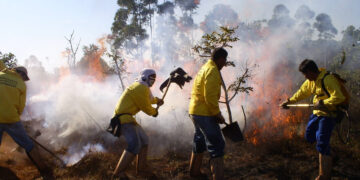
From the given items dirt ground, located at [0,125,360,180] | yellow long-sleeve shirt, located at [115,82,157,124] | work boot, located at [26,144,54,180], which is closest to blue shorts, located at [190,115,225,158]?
yellow long-sleeve shirt, located at [115,82,157,124]

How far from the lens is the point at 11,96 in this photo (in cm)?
425

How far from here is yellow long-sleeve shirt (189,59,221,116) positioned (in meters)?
3.45

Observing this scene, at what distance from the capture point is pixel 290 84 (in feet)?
38.7

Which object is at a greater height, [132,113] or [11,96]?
[11,96]

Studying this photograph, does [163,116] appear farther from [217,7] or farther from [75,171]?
[217,7]

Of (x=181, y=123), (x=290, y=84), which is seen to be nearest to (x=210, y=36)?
(x=181, y=123)

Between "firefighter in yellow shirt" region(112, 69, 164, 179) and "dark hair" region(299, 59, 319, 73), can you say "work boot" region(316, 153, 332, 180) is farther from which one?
"firefighter in yellow shirt" region(112, 69, 164, 179)

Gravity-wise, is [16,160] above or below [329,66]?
below

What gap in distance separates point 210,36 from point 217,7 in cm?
2223

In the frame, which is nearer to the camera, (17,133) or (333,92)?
(333,92)

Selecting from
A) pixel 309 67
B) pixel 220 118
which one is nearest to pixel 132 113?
pixel 220 118

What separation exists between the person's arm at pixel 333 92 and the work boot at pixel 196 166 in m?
2.26

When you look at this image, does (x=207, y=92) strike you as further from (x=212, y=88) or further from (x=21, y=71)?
(x=21, y=71)

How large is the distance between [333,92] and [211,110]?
192 cm
